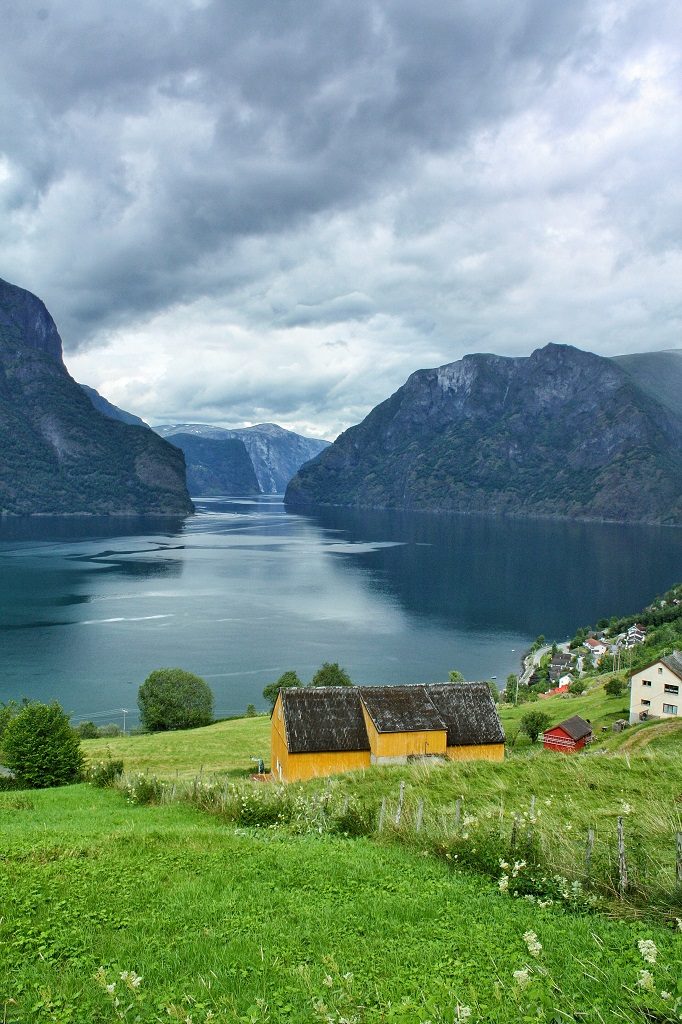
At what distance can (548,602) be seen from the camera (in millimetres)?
126438

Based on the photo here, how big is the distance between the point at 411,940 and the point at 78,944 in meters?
3.44

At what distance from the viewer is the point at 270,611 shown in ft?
366

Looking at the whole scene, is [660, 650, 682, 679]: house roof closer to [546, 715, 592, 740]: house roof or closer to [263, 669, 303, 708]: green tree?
[546, 715, 592, 740]: house roof

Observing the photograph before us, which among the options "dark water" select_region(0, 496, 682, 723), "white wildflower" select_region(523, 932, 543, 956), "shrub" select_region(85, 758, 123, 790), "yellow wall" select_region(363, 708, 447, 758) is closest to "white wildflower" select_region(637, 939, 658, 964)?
"white wildflower" select_region(523, 932, 543, 956)

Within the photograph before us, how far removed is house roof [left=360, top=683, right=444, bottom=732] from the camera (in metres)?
29.1

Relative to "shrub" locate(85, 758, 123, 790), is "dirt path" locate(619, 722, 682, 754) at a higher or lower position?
lower

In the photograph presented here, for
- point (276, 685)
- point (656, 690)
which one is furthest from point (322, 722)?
point (276, 685)

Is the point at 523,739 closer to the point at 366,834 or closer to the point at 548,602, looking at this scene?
the point at 366,834

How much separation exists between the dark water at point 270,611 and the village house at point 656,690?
2918 cm

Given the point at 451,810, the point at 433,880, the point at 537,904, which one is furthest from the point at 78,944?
the point at 451,810

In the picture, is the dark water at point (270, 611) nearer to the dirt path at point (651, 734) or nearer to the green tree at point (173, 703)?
the green tree at point (173, 703)

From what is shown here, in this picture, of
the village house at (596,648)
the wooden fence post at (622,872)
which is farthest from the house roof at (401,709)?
the village house at (596,648)

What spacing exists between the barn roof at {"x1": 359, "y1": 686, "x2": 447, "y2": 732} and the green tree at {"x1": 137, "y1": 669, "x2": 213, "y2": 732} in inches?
1307

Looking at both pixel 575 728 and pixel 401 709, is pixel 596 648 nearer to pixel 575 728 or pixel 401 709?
pixel 575 728
